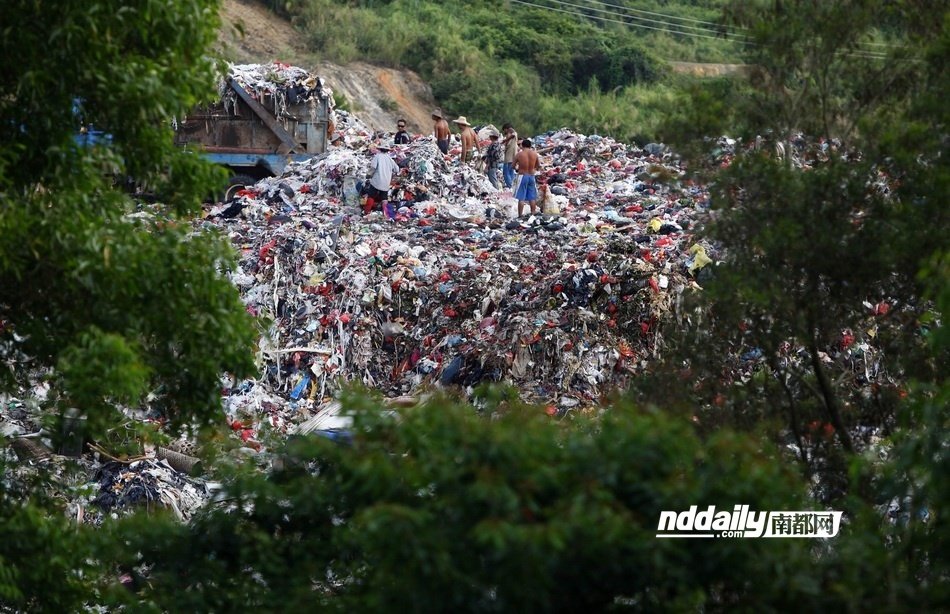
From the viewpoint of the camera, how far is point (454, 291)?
1170cm

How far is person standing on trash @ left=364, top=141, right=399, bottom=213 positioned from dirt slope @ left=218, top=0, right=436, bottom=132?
32.7 ft

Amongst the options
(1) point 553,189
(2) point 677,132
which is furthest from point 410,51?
(2) point 677,132

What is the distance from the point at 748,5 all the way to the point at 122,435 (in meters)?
5.01

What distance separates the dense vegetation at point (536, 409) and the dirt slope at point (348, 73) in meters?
19.3

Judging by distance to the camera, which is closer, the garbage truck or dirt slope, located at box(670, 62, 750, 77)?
the garbage truck

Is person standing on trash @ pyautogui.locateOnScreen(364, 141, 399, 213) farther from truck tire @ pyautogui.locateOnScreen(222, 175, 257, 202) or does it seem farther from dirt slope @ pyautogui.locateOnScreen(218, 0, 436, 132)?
dirt slope @ pyautogui.locateOnScreen(218, 0, 436, 132)

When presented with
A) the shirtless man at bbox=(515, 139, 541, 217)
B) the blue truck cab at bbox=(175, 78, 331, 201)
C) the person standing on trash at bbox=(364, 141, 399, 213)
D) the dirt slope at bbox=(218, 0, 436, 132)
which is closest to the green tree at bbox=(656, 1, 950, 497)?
the shirtless man at bbox=(515, 139, 541, 217)

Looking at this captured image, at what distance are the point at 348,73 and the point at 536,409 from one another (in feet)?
76.6

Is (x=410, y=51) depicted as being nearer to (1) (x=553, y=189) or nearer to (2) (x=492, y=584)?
(1) (x=553, y=189)

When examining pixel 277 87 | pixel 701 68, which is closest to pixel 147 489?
pixel 277 87

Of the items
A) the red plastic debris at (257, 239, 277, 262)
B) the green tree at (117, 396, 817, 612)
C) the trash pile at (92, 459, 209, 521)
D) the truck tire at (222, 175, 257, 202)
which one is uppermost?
the green tree at (117, 396, 817, 612)

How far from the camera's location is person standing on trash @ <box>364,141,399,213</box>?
1499 centimetres

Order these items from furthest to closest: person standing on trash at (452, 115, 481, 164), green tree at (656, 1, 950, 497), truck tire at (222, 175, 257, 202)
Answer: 1. person standing on trash at (452, 115, 481, 164)
2. truck tire at (222, 175, 257, 202)
3. green tree at (656, 1, 950, 497)

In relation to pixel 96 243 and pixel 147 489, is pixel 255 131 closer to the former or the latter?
pixel 147 489
